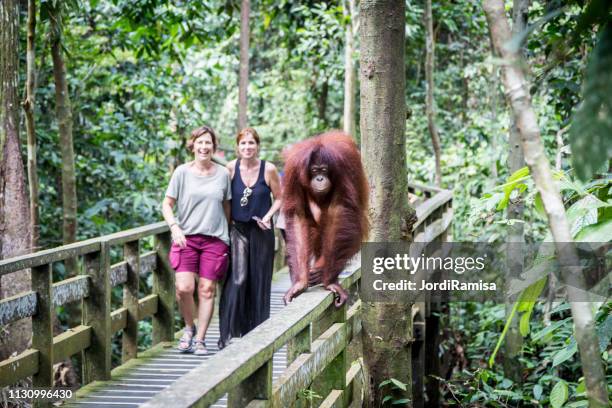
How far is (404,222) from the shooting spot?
3414mm

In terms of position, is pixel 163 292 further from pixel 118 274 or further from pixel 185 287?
pixel 185 287

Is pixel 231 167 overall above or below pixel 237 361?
above

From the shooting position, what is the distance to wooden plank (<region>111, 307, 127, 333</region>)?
4.34 m

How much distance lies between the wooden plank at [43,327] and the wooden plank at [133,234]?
578 millimetres

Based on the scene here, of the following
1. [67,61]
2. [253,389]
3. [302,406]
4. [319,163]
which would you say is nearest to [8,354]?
[319,163]

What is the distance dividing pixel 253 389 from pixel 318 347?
2.16ft

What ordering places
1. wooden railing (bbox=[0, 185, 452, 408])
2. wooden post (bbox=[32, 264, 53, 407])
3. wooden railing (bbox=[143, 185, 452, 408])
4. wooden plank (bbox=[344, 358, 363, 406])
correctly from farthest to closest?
wooden post (bbox=[32, 264, 53, 407])
wooden plank (bbox=[344, 358, 363, 406])
wooden railing (bbox=[0, 185, 452, 408])
wooden railing (bbox=[143, 185, 452, 408])

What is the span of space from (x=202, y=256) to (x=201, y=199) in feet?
1.08

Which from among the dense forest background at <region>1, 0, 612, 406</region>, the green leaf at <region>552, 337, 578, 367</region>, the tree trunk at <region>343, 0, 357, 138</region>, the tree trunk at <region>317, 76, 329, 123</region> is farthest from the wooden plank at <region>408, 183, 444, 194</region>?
the green leaf at <region>552, 337, 578, 367</region>

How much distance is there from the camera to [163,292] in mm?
4961

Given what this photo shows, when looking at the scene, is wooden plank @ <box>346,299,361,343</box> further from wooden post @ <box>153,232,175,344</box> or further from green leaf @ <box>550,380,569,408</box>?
wooden post @ <box>153,232,175,344</box>

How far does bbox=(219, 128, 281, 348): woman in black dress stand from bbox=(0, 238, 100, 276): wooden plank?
2.63 feet

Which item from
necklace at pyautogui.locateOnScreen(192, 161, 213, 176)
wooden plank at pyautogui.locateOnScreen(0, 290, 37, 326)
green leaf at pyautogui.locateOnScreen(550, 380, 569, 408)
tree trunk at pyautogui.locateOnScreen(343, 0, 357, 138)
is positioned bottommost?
green leaf at pyautogui.locateOnScreen(550, 380, 569, 408)

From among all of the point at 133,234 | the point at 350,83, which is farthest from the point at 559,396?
the point at 350,83
